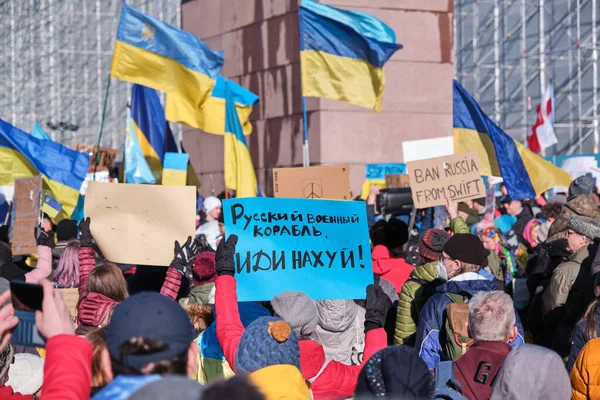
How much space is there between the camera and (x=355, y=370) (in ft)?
13.1

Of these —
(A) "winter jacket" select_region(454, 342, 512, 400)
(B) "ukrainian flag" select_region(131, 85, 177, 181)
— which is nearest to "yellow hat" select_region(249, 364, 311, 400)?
(A) "winter jacket" select_region(454, 342, 512, 400)

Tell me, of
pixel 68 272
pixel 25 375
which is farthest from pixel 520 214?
pixel 25 375

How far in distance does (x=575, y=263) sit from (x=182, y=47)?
581cm

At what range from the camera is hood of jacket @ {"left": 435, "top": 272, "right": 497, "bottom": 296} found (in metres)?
4.89

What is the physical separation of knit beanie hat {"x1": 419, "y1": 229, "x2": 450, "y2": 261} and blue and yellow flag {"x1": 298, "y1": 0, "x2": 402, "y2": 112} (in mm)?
3511

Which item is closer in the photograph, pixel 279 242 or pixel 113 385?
pixel 113 385

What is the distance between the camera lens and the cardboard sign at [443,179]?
8.24m

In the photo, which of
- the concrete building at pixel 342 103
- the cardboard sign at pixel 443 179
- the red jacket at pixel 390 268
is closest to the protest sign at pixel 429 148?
the concrete building at pixel 342 103

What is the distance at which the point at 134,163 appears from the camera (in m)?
12.3

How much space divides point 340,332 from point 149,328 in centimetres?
276

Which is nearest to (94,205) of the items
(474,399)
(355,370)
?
(355,370)

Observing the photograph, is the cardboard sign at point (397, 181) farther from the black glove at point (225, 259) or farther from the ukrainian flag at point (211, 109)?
the black glove at point (225, 259)

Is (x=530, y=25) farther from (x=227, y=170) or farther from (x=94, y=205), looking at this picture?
(x=94, y=205)

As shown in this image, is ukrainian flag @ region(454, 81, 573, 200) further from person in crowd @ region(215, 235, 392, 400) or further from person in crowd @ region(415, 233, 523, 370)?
person in crowd @ region(215, 235, 392, 400)
